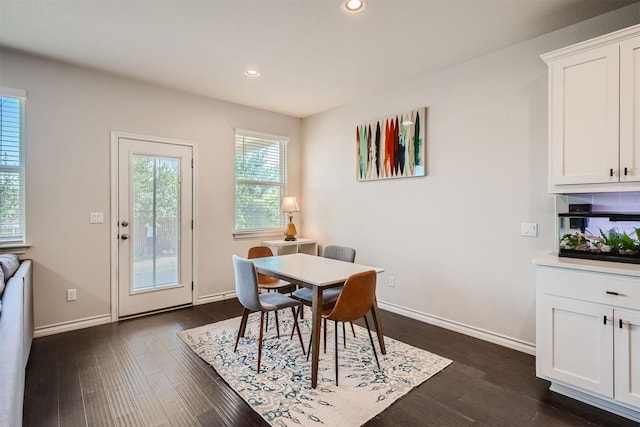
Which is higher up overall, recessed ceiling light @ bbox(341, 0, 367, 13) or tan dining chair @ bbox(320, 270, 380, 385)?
recessed ceiling light @ bbox(341, 0, 367, 13)

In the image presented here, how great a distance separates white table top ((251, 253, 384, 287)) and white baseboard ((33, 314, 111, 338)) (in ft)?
6.20

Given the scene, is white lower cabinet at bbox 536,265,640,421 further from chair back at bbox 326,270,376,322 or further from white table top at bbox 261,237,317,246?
white table top at bbox 261,237,317,246

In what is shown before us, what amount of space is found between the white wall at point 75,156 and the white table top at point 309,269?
5.31ft

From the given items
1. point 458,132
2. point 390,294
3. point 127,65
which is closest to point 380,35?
point 458,132

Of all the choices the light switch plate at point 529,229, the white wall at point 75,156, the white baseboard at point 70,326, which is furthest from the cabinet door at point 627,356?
the white baseboard at point 70,326

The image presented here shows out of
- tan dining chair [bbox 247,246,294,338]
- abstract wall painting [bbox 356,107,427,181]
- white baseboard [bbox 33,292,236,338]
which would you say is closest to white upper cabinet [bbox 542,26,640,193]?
abstract wall painting [bbox 356,107,427,181]

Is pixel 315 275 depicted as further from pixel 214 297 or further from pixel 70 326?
pixel 70 326

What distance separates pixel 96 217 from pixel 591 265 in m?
4.28

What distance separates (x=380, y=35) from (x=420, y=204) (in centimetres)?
174

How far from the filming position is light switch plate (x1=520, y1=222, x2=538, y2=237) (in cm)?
269

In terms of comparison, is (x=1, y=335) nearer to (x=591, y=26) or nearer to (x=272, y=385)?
(x=272, y=385)

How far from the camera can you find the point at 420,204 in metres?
3.52

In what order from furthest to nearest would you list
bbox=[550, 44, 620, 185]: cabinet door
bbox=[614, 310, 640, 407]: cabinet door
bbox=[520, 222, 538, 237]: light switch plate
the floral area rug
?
bbox=[520, 222, 538, 237]: light switch plate < bbox=[550, 44, 620, 185]: cabinet door < the floral area rug < bbox=[614, 310, 640, 407]: cabinet door

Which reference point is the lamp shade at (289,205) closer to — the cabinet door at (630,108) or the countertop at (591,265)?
the countertop at (591,265)
